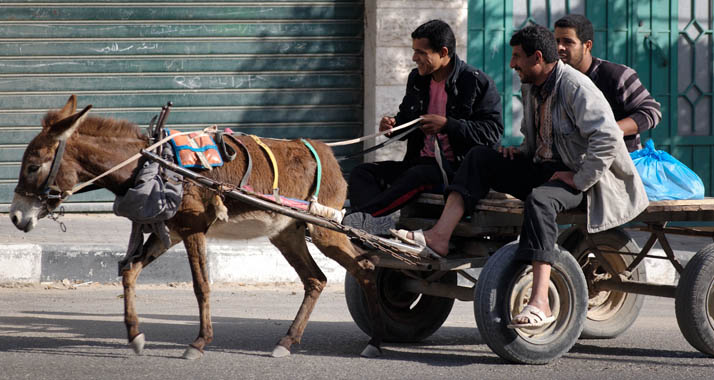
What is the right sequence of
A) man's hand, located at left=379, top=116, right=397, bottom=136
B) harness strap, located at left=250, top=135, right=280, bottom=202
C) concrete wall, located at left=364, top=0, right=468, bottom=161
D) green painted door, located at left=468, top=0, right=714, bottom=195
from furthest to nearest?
green painted door, located at left=468, top=0, right=714, bottom=195
concrete wall, located at left=364, top=0, right=468, bottom=161
man's hand, located at left=379, top=116, right=397, bottom=136
harness strap, located at left=250, top=135, right=280, bottom=202

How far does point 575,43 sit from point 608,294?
1.52 metres

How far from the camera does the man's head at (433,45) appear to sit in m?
5.36

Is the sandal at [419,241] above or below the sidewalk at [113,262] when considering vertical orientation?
above

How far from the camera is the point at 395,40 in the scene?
9.74 m

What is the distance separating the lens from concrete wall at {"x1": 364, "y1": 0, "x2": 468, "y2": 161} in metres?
Result: 9.70

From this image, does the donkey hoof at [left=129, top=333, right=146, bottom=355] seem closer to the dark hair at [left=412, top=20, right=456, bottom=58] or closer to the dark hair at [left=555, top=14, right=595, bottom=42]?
the dark hair at [left=412, top=20, right=456, bottom=58]

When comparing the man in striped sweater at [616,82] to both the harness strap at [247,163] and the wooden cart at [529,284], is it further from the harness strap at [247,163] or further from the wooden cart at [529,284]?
the harness strap at [247,163]

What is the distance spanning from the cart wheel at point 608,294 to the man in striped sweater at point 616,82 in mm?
585

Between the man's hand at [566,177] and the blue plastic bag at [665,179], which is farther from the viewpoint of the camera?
the blue plastic bag at [665,179]

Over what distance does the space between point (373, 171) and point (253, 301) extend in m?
2.02

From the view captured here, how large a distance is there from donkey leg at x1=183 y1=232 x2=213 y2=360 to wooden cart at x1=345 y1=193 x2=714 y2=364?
3.07 ft

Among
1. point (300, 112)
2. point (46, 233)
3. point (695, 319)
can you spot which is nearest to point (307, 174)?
point (695, 319)

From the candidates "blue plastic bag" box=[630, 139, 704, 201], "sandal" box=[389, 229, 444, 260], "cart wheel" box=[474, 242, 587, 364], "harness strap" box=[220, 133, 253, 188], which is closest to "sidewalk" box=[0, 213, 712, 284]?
"harness strap" box=[220, 133, 253, 188]

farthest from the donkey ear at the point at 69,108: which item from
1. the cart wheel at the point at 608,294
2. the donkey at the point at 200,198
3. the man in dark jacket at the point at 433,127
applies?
the cart wheel at the point at 608,294
